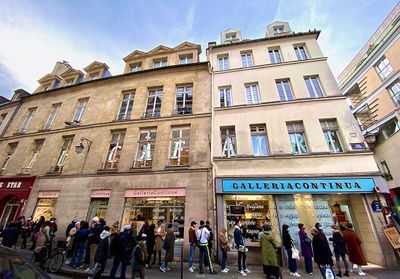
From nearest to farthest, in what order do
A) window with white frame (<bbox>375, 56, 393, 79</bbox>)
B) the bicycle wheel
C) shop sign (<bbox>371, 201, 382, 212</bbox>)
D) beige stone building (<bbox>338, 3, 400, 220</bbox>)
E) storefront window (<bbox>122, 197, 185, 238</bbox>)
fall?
the bicycle wheel, shop sign (<bbox>371, 201, 382, 212</bbox>), storefront window (<bbox>122, 197, 185, 238</bbox>), beige stone building (<bbox>338, 3, 400, 220</bbox>), window with white frame (<bbox>375, 56, 393, 79</bbox>)

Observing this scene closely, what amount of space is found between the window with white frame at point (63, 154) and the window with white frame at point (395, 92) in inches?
1022

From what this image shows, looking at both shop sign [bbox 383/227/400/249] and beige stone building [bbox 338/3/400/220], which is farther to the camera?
beige stone building [bbox 338/3/400/220]

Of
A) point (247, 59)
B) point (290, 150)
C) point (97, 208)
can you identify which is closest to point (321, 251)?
point (290, 150)

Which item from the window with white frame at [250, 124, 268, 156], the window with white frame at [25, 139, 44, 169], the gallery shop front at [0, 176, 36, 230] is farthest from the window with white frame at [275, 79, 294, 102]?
the window with white frame at [25, 139, 44, 169]

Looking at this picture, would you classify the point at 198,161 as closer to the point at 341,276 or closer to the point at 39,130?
the point at 341,276

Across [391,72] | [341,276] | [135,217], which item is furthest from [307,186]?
[391,72]

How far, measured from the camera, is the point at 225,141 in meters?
10.8

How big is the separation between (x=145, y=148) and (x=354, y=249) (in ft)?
37.5

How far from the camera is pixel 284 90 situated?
38.1 feet

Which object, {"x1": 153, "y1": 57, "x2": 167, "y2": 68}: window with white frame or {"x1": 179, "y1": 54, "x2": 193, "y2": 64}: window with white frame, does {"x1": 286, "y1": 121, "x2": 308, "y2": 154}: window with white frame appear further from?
{"x1": 153, "y1": 57, "x2": 167, "y2": 68}: window with white frame

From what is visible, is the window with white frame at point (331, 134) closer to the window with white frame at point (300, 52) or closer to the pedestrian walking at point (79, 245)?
the window with white frame at point (300, 52)

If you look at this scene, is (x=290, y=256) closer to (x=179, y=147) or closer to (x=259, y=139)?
(x=259, y=139)

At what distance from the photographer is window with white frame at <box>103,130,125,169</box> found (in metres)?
11.8

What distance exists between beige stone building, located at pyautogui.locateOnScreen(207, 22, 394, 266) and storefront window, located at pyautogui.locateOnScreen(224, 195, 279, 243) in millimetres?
47
